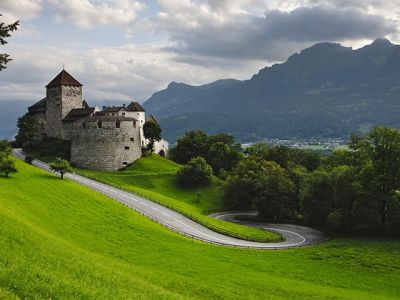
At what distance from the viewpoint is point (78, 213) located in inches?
2106

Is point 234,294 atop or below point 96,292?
below

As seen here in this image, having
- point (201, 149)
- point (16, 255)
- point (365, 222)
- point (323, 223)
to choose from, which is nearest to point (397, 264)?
point (365, 222)

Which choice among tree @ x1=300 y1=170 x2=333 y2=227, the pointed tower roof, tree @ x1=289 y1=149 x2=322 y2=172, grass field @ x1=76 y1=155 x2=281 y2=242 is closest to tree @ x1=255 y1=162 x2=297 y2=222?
tree @ x1=300 y1=170 x2=333 y2=227

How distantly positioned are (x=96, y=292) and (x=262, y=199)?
7113cm

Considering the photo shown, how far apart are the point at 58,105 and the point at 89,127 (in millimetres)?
15135

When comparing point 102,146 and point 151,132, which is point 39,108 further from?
point 151,132

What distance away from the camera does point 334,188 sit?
77375 mm

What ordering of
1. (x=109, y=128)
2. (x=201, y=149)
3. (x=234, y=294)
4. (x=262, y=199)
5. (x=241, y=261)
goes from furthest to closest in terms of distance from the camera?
(x=201, y=149)
(x=109, y=128)
(x=262, y=199)
(x=241, y=261)
(x=234, y=294)

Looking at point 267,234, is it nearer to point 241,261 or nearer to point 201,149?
point 241,261

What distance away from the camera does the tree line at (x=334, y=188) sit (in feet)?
233

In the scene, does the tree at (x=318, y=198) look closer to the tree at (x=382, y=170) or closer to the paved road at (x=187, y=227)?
the paved road at (x=187, y=227)

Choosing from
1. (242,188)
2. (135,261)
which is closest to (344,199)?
(242,188)

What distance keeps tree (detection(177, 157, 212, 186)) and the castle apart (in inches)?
551

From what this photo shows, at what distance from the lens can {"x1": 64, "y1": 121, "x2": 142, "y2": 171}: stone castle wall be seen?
10825cm
